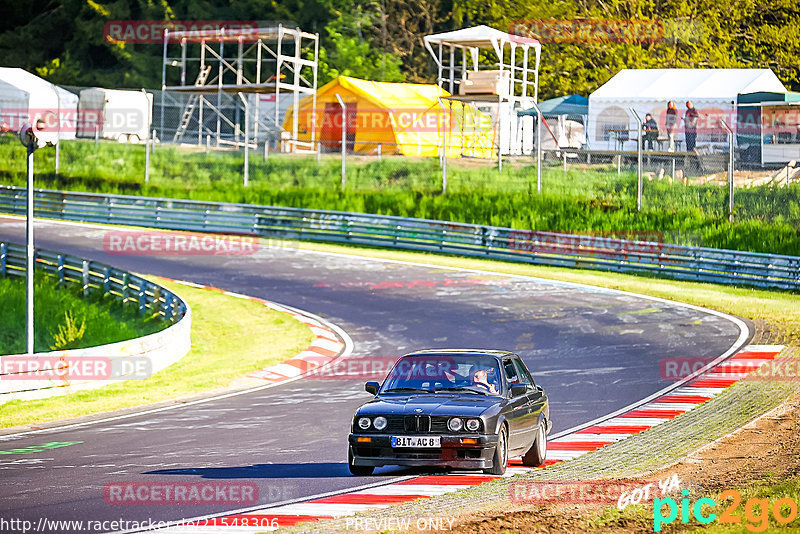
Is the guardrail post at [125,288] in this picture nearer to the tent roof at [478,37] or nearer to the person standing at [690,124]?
the person standing at [690,124]

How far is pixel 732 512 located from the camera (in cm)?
916

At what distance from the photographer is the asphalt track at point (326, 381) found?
37.1 feet

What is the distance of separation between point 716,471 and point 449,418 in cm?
277

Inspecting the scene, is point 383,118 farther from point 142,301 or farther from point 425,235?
point 142,301

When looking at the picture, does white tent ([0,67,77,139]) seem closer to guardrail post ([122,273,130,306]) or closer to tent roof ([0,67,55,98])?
tent roof ([0,67,55,98])

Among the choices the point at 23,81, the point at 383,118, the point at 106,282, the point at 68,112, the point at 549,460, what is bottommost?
the point at 549,460

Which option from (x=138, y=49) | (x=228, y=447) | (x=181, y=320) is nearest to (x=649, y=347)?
(x=181, y=320)

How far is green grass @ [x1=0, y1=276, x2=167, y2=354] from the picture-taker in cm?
2562

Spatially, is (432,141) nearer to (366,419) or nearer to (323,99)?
(323,99)

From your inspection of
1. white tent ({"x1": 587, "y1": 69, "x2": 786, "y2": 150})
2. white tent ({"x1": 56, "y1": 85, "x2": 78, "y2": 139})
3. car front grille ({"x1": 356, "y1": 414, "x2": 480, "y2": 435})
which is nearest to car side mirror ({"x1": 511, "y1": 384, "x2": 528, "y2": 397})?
car front grille ({"x1": 356, "y1": 414, "x2": 480, "y2": 435})

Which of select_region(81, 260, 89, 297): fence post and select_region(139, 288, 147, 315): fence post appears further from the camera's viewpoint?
select_region(81, 260, 89, 297): fence post

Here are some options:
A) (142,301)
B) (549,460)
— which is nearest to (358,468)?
(549,460)

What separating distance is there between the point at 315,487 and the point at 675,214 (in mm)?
24685

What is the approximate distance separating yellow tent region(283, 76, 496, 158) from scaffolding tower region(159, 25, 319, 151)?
2.71ft
